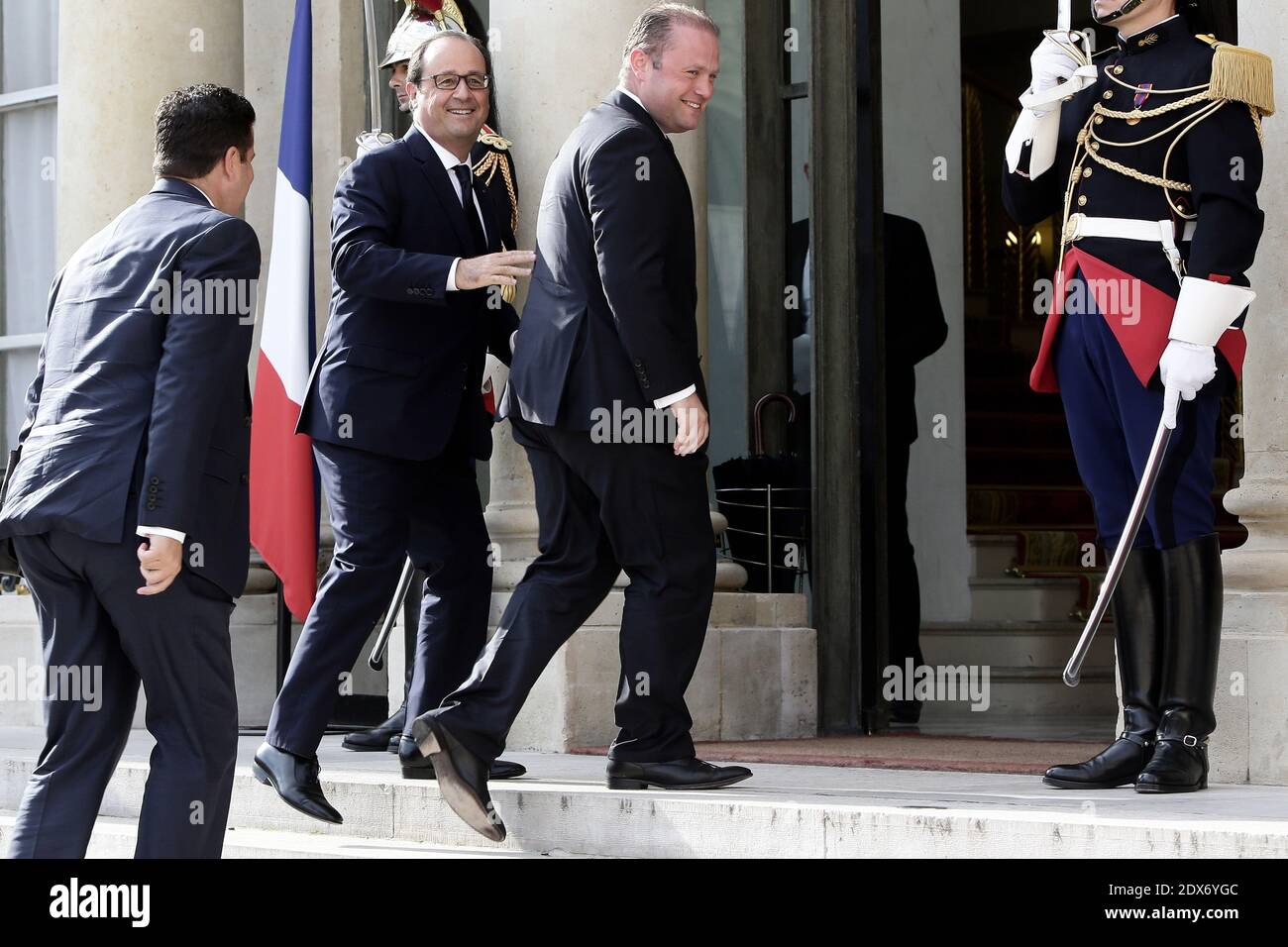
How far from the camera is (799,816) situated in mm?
4332

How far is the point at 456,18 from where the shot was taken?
675 centimetres

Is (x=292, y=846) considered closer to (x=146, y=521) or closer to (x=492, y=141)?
(x=146, y=521)

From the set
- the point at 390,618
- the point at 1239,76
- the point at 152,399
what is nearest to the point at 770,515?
the point at 390,618

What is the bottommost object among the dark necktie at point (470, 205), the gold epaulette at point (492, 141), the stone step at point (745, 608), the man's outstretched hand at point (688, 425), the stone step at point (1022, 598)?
the stone step at point (1022, 598)

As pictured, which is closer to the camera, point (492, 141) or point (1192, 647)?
point (1192, 647)

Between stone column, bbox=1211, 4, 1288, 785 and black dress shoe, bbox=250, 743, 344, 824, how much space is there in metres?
2.20

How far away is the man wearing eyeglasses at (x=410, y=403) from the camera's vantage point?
491cm

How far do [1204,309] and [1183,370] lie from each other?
15 centimetres

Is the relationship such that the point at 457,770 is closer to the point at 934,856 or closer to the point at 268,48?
the point at 934,856

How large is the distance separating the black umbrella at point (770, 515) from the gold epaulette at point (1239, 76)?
8.82 feet

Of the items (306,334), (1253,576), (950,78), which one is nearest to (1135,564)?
(1253,576)

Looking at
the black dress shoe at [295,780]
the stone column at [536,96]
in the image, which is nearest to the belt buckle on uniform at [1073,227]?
the stone column at [536,96]

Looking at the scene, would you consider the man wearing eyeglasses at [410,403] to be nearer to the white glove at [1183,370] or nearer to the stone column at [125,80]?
the white glove at [1183,370]
